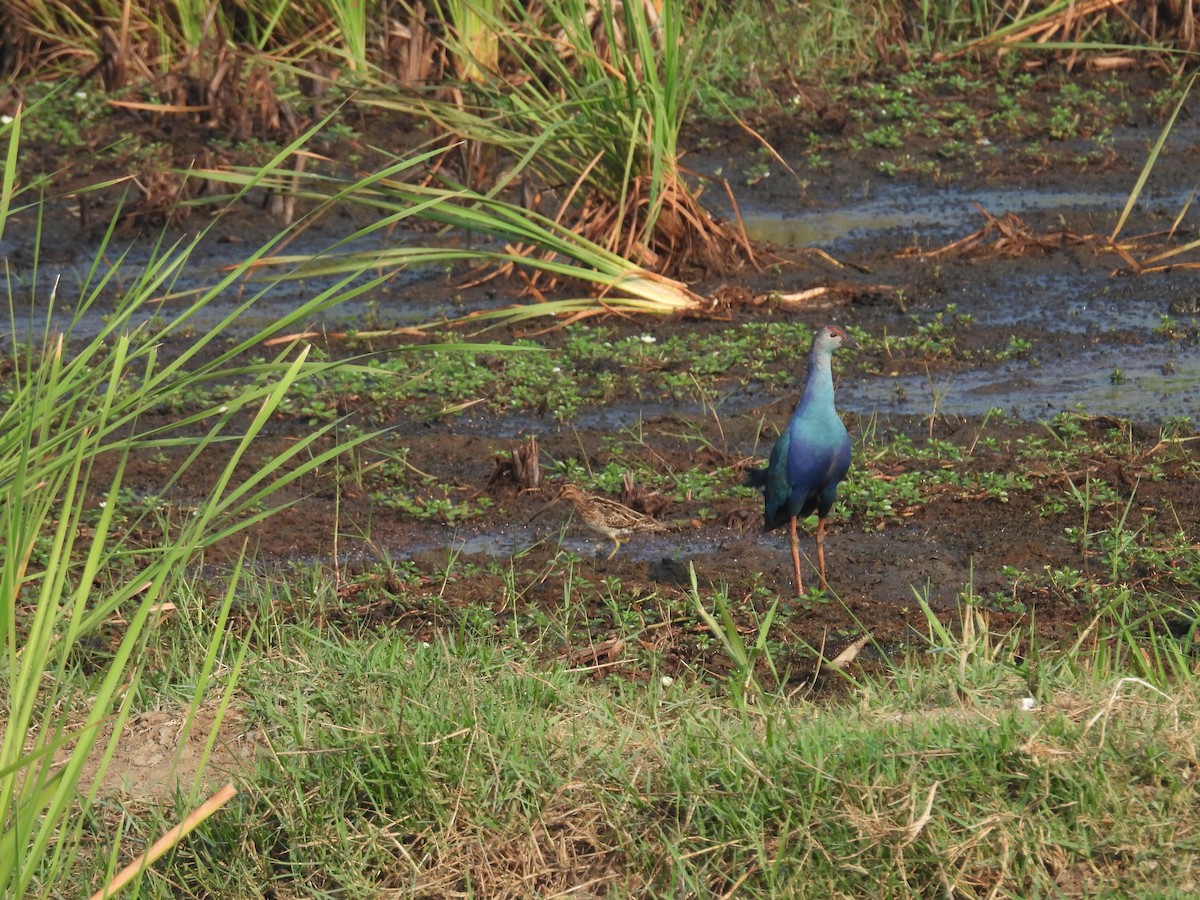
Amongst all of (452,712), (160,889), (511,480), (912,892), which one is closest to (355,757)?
(452,712)

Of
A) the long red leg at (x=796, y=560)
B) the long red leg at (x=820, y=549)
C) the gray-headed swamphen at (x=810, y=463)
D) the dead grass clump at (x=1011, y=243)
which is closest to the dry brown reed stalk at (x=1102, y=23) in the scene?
the dead grass clump at (x=1011, y=243)

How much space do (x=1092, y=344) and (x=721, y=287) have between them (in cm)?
159

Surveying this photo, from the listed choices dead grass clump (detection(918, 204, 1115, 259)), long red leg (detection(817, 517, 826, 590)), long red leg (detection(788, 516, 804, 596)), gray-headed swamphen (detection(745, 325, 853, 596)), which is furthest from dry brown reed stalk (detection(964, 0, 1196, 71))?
long red leg (detection(788, 516, 804, 596))

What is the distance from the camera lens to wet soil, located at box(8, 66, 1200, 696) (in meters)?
4.35

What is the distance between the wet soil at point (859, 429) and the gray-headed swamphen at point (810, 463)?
0.18 metres

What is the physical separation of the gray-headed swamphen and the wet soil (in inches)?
7.2

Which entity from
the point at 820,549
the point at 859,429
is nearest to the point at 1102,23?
the point at 859,429

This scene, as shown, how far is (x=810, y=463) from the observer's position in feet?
14.7

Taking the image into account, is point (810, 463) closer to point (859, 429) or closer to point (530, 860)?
point (859, 429)

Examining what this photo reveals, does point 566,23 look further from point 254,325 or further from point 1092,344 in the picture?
point 1092,344

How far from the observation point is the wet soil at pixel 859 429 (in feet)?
14.3

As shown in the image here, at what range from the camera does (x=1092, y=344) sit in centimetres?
644

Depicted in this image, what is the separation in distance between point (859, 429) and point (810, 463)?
127 cm

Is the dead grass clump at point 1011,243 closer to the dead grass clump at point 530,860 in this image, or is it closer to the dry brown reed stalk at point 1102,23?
the dry brown reed stalk at point 1102,23
